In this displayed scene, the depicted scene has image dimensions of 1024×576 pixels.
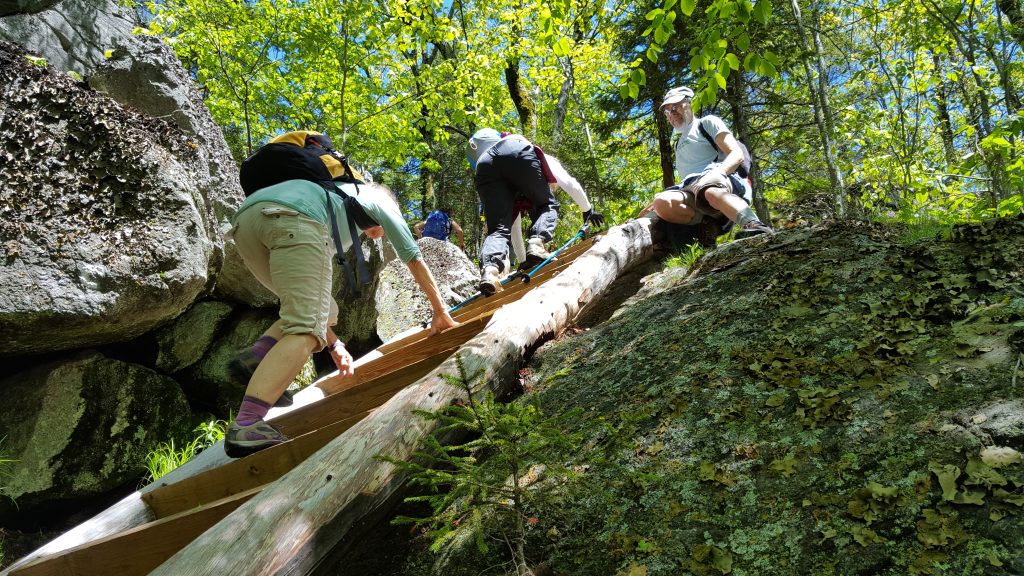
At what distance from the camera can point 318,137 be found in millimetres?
3455

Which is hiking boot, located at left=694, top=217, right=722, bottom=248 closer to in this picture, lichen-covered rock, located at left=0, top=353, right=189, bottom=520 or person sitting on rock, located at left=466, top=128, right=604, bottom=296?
person sitting on rock, located at left=466, top=128, right=604, bottom=296

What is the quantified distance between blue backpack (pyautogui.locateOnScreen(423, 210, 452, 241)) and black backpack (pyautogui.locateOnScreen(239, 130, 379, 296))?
25.2 feet

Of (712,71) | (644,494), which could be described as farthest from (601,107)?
(644,494)

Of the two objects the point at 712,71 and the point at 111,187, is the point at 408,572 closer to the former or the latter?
the point at 712,71

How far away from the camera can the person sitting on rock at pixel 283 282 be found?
2510 mm

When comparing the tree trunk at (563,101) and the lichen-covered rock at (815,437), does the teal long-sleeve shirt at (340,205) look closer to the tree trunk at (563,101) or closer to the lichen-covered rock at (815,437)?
the lichen-covered rock at (815,437)

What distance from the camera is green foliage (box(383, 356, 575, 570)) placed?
1619mm

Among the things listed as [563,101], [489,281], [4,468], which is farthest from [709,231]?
[563,101]

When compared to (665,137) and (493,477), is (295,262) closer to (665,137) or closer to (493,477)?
(493,477)

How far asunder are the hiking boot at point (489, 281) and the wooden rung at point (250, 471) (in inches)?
112

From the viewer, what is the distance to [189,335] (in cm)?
603

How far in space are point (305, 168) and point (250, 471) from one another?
182 cm

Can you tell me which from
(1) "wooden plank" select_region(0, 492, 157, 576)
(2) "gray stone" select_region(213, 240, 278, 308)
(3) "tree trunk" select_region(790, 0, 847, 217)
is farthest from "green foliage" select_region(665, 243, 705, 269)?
(2) "gray stone" select_region(213, 240, 278, 308)

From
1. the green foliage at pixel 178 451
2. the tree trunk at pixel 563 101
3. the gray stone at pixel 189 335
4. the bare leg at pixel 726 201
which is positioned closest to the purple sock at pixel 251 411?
the green foliage at pixel 178 451
